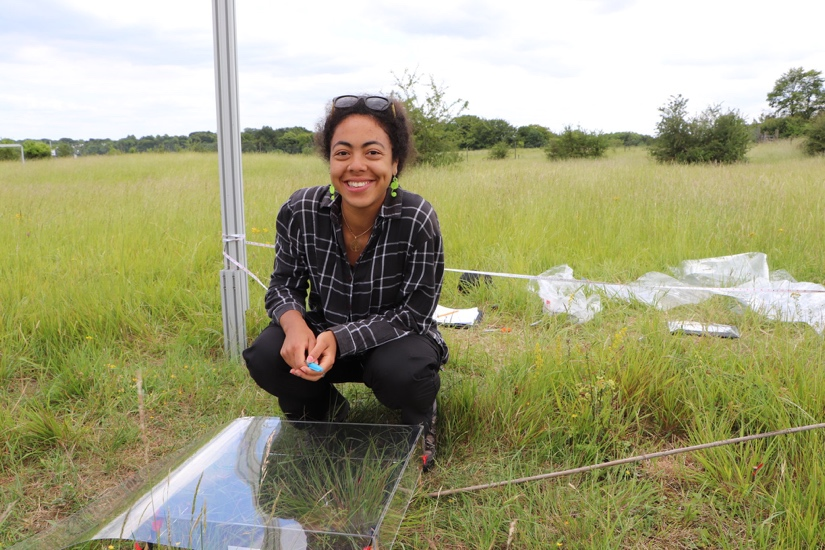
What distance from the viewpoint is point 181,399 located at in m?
2.63

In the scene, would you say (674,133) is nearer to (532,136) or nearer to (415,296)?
(532,136)

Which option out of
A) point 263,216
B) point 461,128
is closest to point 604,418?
point 263,216

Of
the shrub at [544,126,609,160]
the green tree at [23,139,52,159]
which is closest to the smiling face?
the shrub at [544,126,609,160]

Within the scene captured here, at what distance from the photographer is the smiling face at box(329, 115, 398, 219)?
1970 millimetres

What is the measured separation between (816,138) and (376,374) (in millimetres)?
16893

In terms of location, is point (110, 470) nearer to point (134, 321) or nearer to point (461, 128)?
point (134, 321)

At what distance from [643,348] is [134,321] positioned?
92.3 inches

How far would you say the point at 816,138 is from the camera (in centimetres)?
1536

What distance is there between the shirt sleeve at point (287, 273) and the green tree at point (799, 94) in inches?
733

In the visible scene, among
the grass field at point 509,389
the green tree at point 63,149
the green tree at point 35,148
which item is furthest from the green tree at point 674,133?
the green tree at point 35,148

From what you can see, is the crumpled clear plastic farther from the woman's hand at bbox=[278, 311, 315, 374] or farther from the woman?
the woman's hand at bbox=[278, 311, 315, 374]

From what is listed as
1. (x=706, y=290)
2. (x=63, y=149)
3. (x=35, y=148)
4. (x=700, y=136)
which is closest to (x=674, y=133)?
(x=700, y=136)

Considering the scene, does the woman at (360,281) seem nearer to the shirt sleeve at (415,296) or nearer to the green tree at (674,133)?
the shirt sleeve at (415,296)

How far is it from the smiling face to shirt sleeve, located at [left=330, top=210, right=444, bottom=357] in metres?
0.20
